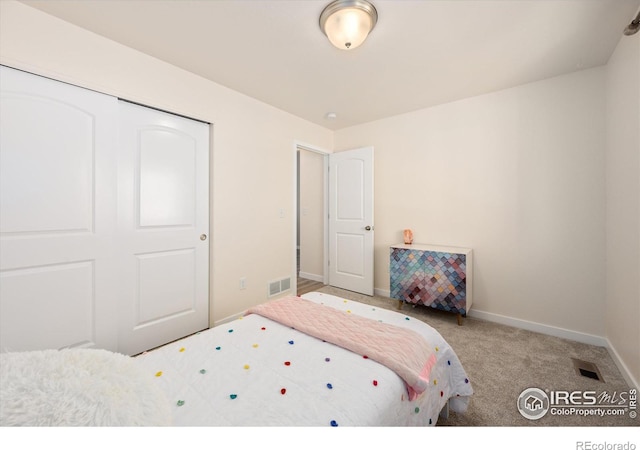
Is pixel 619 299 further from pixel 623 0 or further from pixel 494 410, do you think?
pixel 623 0

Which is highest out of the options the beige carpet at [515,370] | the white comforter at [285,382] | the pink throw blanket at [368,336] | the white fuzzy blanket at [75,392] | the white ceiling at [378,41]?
the white ceiling at [378,41]

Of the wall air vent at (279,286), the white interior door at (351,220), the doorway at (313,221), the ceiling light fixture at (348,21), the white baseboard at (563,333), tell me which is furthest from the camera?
the doorway at (313,221)

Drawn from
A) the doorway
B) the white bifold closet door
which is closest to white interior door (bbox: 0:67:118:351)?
the white bifold closet door

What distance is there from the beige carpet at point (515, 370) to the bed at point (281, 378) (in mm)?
280

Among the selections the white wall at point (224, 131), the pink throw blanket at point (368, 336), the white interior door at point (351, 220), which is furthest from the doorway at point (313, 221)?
the pink throw blanket at point (368, 336)

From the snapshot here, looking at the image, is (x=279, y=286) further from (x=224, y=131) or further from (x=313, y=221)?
(x=224, y=131)

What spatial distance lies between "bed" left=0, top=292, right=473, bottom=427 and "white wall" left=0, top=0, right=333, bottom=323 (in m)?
1.37

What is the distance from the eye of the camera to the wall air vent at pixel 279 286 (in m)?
3.19

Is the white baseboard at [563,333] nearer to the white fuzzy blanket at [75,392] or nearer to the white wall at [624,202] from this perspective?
the white wall at [624,202]

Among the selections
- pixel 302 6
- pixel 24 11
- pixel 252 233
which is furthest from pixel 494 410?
pixel 24 11

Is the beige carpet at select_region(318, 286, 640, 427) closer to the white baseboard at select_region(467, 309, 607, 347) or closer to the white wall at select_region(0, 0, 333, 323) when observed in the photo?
the white baseboard at select_region(467, 309, 607, 347)

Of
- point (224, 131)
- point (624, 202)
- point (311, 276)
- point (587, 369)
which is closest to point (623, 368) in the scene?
point (587, 369)

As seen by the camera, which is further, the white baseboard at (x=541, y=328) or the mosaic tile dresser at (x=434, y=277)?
the mosaic tile dresser at (x=434, y=277)

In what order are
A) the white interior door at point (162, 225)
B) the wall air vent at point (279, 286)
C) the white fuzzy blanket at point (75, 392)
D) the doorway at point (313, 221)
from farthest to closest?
the doorway at point (313, 221) → the wall air vent at point (279, 286) → the white interior door at point (162, 225) → the white fuzzy blanket at point (75, 392)
